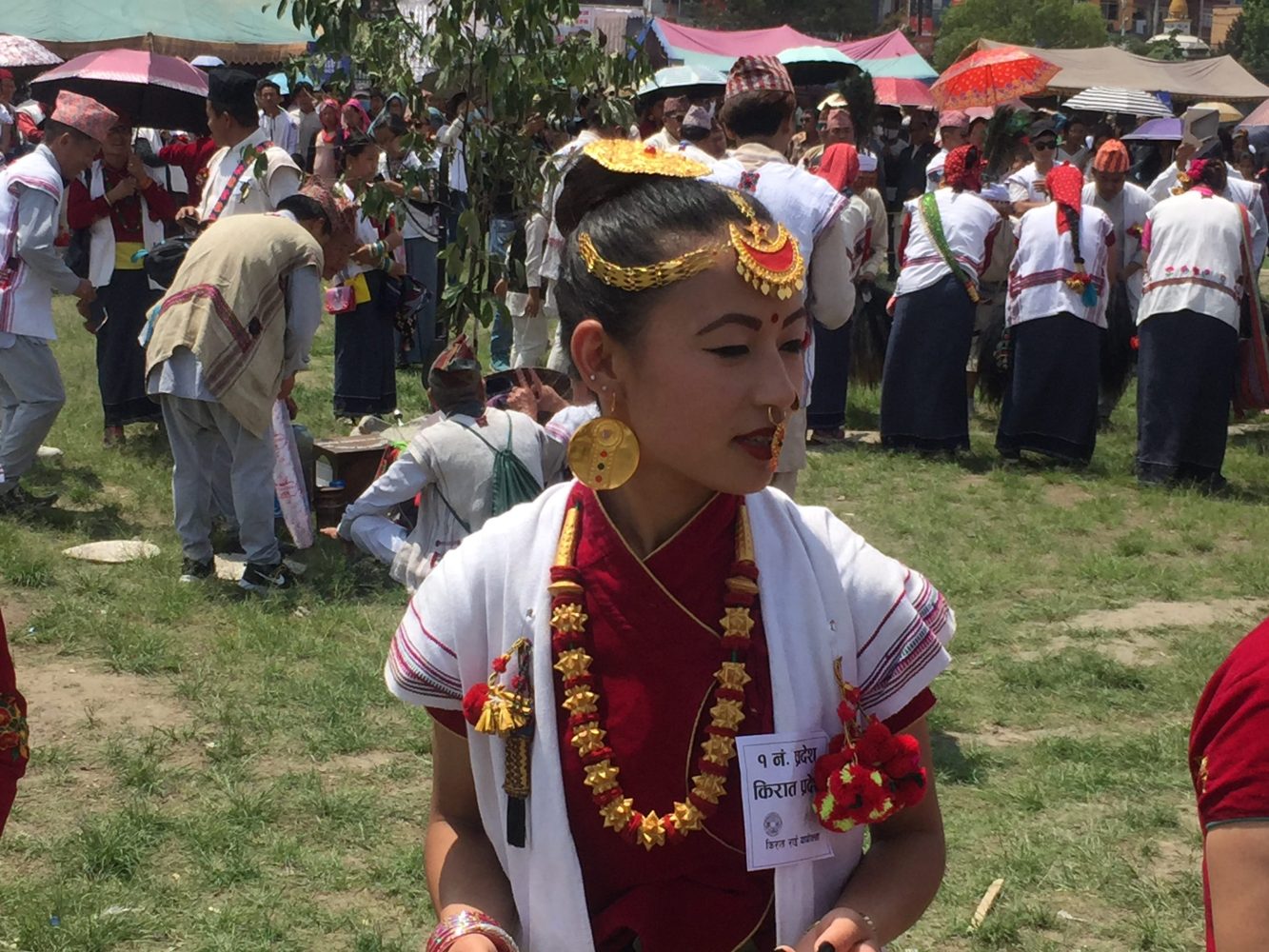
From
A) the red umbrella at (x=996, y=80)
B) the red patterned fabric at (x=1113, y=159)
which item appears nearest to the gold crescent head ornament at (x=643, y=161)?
the red patterned fabric at (x=1113, y=159)

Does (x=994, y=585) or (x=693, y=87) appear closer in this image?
(x=994, y=585)

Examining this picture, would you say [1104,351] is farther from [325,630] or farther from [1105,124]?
[1105,124]

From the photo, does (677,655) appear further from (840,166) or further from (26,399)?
(840,166)

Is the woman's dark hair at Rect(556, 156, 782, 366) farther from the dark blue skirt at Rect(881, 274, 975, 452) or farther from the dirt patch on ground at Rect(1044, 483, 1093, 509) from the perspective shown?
the dark blue skirt at Rect(881, 274, 975, 452)

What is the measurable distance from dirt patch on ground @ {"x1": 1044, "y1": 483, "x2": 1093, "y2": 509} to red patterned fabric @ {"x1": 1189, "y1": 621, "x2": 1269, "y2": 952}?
24.4ft

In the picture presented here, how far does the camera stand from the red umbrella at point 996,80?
17062 millimetres

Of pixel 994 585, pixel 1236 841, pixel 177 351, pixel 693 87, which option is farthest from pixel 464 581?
pixel 693 87

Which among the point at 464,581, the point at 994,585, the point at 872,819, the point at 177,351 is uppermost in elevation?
the point at 464,581

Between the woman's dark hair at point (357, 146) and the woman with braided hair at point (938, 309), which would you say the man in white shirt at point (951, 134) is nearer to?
the woman with braided hair at point (938, 309)

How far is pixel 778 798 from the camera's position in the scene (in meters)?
1.87

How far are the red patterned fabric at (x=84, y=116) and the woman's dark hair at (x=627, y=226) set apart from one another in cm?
631

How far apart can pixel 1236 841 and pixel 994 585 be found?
577 centimetres

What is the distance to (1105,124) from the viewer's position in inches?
765

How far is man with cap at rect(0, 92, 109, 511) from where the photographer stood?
7555 mm
